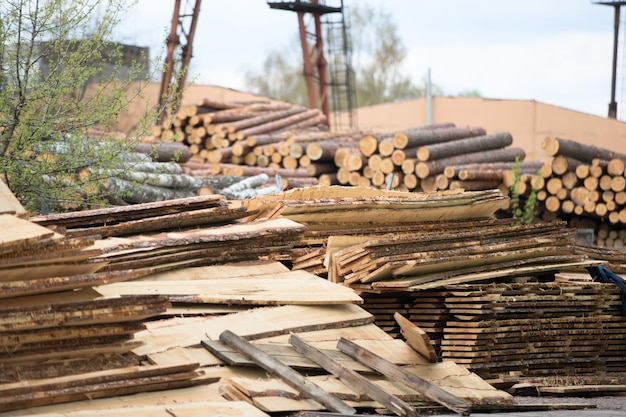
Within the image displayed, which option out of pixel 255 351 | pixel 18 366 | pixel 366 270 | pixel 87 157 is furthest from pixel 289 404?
pixel 87 157

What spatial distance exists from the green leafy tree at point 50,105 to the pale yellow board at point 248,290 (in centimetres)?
336

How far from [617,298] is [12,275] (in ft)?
24.3

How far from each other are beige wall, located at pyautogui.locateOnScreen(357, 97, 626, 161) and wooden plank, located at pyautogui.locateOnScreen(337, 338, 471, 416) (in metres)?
25.1

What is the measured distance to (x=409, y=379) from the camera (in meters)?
7.41

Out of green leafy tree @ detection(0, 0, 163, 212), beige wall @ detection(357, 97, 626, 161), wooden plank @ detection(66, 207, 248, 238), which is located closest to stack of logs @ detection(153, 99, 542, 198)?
green leafy tree @ detection(0, 0, 163, 212)

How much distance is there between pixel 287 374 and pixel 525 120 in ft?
87.3

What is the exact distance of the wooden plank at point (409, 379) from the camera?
7.26 meters

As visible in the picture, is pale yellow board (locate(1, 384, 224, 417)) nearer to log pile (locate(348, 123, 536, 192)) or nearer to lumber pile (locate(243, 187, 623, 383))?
lumber pile (locate(243, 187, 623, 383))

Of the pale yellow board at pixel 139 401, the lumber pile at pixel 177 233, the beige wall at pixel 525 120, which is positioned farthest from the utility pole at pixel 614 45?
the pale yellow board at pixel 139 401

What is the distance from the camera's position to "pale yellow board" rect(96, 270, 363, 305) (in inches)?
313

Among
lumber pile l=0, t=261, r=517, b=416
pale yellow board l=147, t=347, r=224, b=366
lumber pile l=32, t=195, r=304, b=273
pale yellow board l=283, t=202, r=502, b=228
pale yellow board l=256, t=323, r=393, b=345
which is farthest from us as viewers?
pale yellow board l=283, t=202, r=502, b=228

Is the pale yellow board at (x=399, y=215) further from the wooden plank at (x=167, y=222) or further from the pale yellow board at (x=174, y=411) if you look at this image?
the pale yellow board at (x=174, y=411)

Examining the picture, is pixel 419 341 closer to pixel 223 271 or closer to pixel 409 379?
pixel 409 379

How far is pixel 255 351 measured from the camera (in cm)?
720
